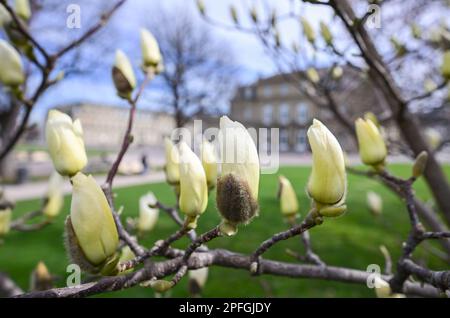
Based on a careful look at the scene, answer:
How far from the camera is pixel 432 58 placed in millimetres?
4285

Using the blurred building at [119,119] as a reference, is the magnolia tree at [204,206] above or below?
below

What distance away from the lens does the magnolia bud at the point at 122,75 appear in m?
0.88

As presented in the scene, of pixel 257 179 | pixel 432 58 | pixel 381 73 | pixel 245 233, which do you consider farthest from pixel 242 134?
pixel 432 58

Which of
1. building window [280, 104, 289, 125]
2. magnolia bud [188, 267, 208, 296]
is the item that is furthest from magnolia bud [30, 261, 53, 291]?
building window [280, 104, 289, 125]

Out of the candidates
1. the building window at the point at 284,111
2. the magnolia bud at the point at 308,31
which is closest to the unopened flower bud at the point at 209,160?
the magnolia bud at the point at 308,31

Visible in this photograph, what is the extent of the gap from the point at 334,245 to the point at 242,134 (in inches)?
143

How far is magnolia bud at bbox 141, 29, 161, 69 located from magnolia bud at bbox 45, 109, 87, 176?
42 centimetres

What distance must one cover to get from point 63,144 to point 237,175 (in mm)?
349

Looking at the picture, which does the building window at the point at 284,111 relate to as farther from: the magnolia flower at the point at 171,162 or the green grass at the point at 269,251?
the magnolia flower at the point at 171,162

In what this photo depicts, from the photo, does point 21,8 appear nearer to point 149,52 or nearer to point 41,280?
point 149,52

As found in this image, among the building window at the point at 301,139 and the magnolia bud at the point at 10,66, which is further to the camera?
the building window at the point at 301,139

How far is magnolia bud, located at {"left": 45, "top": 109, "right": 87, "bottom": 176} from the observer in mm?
636

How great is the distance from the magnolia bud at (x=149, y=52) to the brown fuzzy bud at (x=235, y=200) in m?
0.63

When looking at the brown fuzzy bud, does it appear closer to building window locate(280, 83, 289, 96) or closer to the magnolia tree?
the magnolia tree
